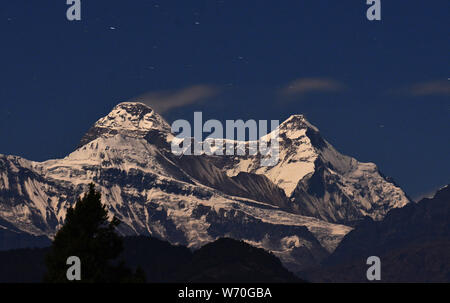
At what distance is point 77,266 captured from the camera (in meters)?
68.1

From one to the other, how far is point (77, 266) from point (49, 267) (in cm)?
264

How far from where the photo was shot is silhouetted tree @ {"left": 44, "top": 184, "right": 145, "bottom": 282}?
221 feet

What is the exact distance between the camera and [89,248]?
67.9m

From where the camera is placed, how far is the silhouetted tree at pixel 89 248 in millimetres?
67438
